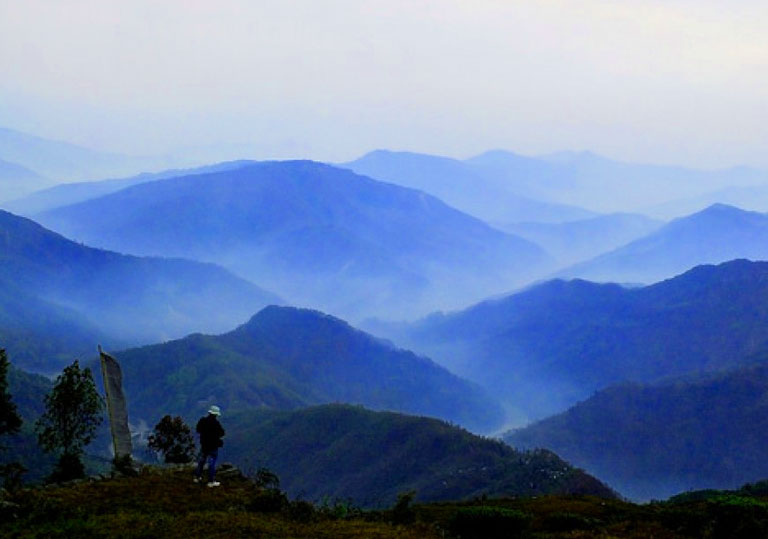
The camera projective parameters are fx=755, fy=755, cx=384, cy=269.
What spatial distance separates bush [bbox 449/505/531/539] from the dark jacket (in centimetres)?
941

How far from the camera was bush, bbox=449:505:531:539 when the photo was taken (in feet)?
73.7

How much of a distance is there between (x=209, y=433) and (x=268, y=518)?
585cm

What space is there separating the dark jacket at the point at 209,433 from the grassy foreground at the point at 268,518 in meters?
1.58

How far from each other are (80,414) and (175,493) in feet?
66.0

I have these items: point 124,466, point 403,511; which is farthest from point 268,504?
point 124,466

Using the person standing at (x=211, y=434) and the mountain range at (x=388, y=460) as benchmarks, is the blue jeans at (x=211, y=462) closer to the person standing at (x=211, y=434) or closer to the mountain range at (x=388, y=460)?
the person standing at (x=211, y=434)

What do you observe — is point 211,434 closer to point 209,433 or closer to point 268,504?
point 209,433

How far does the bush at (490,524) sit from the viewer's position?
22.5m

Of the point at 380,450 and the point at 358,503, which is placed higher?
the point at 380,450

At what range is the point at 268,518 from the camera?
73.6 feet

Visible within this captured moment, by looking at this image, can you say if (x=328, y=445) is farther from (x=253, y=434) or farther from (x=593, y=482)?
(x=593, y=482)

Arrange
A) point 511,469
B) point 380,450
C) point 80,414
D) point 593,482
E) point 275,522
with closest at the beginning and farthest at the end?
point 275,522 → point 80,414 → point 593,482 → point 511,469 → point 380,450

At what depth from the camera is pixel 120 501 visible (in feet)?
80.7

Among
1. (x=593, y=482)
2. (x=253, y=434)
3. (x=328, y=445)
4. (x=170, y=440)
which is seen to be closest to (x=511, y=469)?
(x=593, y=482)
